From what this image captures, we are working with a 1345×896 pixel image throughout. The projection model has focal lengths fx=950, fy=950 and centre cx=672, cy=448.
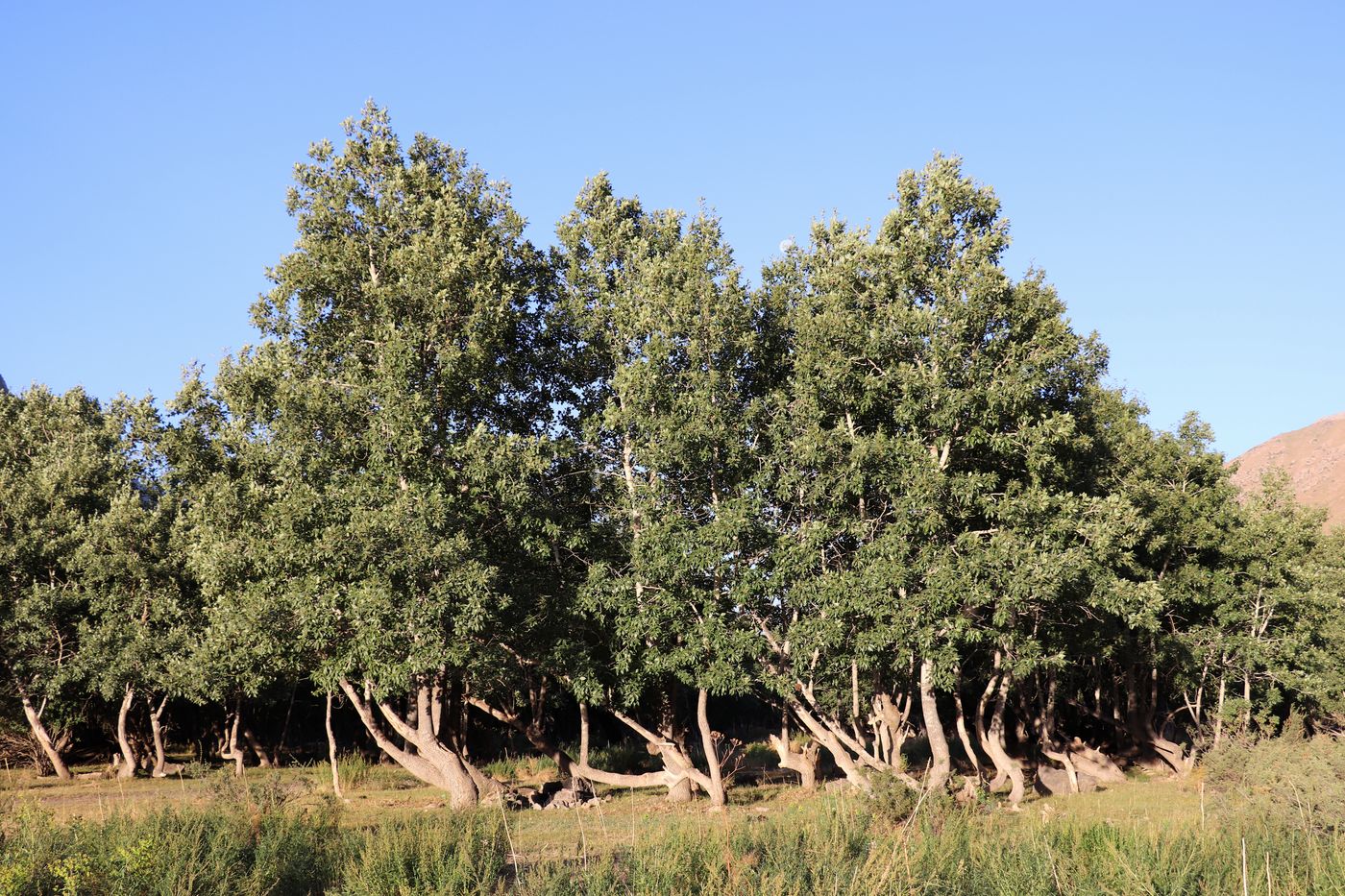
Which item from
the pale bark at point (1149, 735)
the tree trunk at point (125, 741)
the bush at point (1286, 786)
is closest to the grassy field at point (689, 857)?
the bush at point (1286, 786)

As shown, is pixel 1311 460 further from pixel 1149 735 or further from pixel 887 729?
pixel 887 729

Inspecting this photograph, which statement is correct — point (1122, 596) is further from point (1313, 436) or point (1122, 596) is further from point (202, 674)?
point (1313, 436)

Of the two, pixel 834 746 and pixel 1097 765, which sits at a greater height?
pixel 834 746

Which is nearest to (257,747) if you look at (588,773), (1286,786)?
(588,773)

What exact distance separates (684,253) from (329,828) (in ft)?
57.0

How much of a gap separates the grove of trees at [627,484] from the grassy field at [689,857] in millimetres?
6542

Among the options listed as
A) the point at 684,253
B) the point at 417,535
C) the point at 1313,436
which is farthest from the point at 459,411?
the point at 1313,436

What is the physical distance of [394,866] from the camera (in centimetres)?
1325

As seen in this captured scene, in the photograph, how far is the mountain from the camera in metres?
140

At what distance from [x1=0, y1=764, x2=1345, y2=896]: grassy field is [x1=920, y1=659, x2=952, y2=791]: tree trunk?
648 centimetres

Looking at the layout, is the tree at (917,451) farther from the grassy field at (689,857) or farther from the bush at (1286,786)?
the grassy field at (689,857)

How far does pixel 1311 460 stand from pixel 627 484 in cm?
17704

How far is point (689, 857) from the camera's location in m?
13.2

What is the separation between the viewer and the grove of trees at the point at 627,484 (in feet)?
77.9
